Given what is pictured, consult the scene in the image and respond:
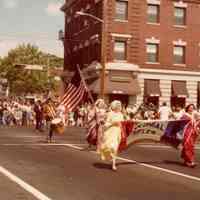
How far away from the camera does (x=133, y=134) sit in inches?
622

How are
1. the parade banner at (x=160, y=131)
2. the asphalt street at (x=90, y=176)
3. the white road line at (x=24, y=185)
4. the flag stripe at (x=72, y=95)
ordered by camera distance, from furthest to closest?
the flag stripe at (x=72, y=95), the parade banner at (x=160, y=131), the asphalt street at (x=90, y=176), the white road line at (x=24, y=185)

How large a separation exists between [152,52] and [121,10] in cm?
398

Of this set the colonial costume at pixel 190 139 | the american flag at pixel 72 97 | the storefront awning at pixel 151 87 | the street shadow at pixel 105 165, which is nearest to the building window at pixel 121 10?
the storefront awning at pixel 151 87

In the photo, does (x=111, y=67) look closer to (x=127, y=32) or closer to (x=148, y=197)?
(x=127, y=32)

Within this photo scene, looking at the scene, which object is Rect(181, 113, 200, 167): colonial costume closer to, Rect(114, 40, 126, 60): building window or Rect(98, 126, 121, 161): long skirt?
Rect(98, 126, 121, 161): long skirt

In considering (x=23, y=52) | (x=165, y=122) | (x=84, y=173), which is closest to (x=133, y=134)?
(x=165, y=122)

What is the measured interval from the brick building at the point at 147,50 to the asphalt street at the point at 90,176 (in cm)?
2726

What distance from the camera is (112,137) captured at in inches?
571

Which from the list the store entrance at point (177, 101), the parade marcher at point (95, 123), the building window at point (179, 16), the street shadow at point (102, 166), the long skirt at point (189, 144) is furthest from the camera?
the building window at point (179, 16)

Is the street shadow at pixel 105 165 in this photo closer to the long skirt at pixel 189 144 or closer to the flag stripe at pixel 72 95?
the long skirt at pixel 189 144

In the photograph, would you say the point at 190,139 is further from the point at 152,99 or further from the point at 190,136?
the point at 152,99

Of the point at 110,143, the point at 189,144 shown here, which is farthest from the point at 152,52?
the point at 110,143

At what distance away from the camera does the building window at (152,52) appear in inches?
1879

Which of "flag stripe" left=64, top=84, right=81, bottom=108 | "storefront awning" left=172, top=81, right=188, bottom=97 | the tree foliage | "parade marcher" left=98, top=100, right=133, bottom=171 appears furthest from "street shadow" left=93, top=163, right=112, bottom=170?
the tree foliage
